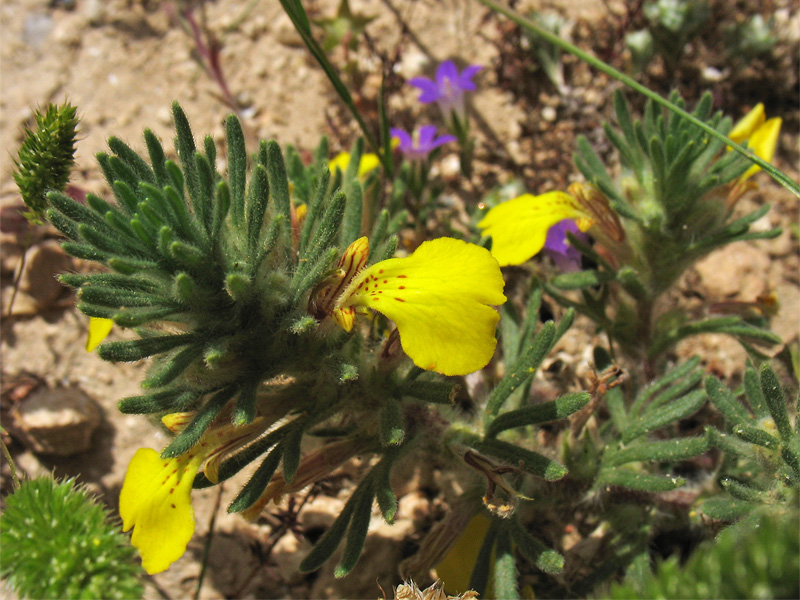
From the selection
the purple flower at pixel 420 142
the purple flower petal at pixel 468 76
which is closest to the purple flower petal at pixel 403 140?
the purple flower at pixel 420 142

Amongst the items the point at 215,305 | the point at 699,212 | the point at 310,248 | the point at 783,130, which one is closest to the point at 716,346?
the point at 699,212

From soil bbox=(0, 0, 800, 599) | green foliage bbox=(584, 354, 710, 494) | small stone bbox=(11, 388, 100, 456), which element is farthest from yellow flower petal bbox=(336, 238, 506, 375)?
small stone bbox=(11, 388, 100, 456)

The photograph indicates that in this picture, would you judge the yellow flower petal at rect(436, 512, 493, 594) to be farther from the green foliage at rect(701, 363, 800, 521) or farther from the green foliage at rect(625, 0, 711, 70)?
the green foliage at rect(625, 0, 711, 70)

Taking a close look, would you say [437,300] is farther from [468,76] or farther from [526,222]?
[468,76]

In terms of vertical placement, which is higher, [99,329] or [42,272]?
[99,329]

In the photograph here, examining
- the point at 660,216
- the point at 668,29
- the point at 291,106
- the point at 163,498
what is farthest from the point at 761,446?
the point at 291,106

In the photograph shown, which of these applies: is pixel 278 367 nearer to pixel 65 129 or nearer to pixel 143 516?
pixel 143 516

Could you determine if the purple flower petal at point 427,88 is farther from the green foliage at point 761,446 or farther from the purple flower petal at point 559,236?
the green foliage at point 761,446
